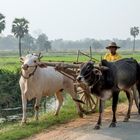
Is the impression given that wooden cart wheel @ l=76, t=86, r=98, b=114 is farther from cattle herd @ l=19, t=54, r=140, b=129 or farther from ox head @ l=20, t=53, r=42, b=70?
ox head @ l=20, t=53, r=42, b=70

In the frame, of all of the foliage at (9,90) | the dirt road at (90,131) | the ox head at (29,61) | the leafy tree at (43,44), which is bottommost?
the leafy tree at (43,44)

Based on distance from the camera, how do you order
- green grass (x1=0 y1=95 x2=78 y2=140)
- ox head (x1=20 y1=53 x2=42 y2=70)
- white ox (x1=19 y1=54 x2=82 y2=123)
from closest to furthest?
1. green grass (x1=0 y1=95 x2=78 y2=140)
2. ox head (x1=20 y1=53 x2=42 y2=70)
3. white ox (x1=19 y1=54 x2=82 y2=123)

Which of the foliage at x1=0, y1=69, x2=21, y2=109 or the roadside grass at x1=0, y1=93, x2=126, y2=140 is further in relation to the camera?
the foliage at x1=0, y1=69, x2=21, y2=109

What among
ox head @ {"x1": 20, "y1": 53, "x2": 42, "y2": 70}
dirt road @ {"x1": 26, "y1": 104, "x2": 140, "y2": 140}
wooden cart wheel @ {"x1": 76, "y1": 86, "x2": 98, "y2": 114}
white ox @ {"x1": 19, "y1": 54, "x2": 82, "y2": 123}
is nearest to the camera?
dirt road @ {"x1": 26, "y1": 104, "x2": 140, "y2": 140}

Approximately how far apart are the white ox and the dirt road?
1.23 metres

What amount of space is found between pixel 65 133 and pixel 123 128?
1.44 meters

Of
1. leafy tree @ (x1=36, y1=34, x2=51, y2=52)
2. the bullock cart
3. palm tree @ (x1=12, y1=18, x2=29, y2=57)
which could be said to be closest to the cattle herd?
the bullock cart

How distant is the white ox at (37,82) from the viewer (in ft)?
37.8

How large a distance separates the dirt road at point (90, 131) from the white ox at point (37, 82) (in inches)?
48.6

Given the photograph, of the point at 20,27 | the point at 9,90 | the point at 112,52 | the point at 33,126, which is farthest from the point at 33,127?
the point at 20,27

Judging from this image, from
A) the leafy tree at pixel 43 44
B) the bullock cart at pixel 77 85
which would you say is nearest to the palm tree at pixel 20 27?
the leafy tree at pixel 43 44

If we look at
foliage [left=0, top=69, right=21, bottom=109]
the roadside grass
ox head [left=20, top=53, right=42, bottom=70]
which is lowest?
foliage [left=0, top=69, right=21, bottom=109]

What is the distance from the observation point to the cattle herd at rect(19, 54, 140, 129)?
1021cm

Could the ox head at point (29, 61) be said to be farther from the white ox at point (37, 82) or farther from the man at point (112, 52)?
the man at point (112, 52)
